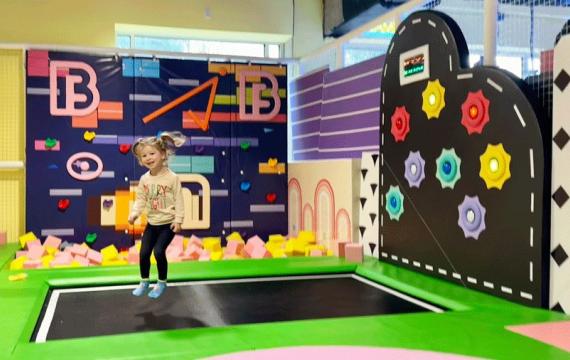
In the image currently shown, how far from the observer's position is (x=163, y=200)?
3725mm

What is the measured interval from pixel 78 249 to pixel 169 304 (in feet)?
8.20

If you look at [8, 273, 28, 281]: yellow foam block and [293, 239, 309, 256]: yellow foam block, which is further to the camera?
[293, 239, 309, 256]: yellow foam block

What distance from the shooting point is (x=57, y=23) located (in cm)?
745

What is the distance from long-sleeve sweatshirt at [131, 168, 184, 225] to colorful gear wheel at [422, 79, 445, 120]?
77.9 inches

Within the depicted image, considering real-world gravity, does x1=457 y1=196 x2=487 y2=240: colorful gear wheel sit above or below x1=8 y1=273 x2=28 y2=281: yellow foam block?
above

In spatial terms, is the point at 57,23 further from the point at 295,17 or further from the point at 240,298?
the point at 240,298

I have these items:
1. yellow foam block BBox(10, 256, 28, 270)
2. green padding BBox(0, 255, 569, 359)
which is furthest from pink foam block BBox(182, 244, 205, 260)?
green padding BBox(0, 255, 569, 359)

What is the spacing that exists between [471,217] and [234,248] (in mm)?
2760

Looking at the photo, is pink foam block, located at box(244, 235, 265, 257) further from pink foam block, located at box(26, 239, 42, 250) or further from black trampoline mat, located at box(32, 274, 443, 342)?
pink foam block, located at box(26, 239, 42, 250)

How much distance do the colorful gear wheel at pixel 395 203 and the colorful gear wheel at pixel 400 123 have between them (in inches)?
16.8

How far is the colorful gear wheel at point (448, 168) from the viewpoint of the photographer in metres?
4.26

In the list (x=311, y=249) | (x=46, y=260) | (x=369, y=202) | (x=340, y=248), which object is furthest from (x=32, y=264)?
(x=369, y=202)

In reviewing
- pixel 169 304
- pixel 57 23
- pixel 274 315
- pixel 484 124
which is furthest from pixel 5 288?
pixel 57 23

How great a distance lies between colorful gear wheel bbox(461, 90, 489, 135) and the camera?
157 inches
